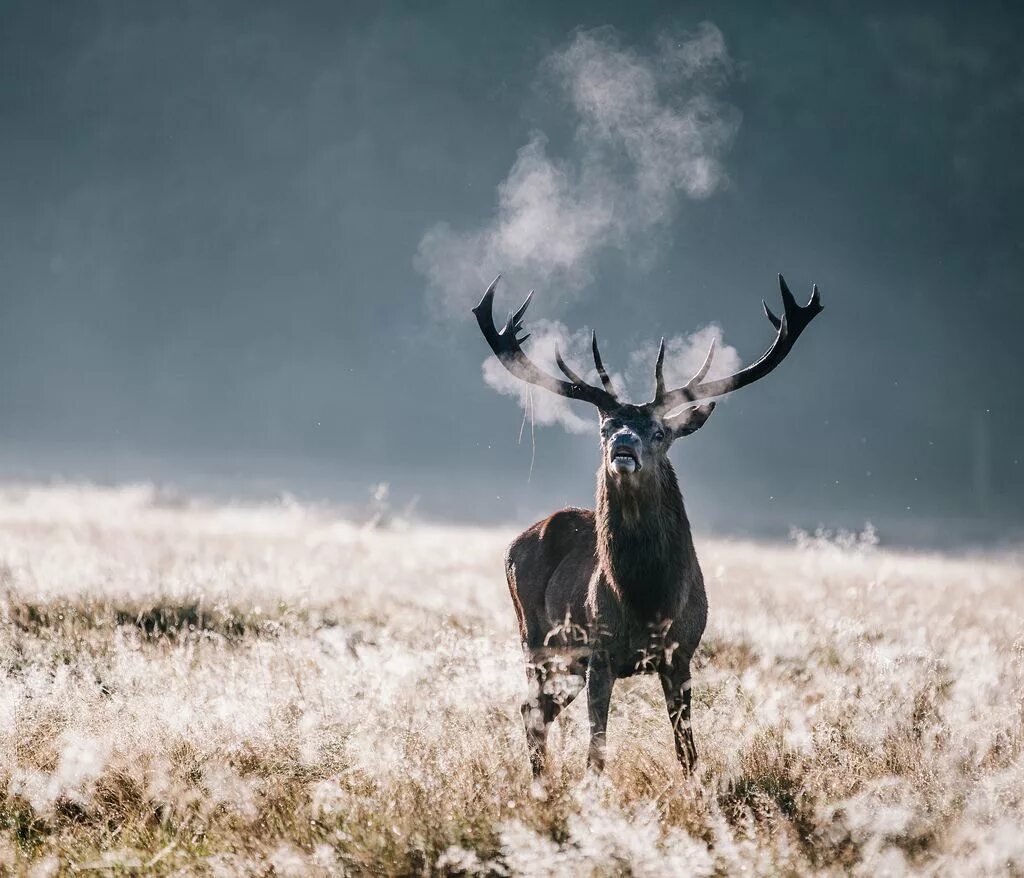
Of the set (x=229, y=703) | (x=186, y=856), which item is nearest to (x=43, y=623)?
(x=229, y=703)

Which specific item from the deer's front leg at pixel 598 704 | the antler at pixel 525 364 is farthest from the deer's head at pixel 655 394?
the deer's front leg at pixel 598 704

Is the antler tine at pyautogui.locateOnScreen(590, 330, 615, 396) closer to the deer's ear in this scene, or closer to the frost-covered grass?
the deer's ear

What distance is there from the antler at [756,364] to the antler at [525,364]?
0.39 m

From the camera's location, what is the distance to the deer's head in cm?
505

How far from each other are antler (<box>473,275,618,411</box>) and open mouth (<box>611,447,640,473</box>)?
0.91 metres

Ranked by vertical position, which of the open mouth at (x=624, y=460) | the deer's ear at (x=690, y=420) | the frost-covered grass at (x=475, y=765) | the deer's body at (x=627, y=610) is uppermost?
the deer's ear at (x=690, y=420)

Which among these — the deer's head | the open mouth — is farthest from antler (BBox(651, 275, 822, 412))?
the open mouth

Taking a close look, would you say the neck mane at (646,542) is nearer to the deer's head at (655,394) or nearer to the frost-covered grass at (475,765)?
the deer's head at (655,394)

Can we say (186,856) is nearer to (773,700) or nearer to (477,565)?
(773,700)

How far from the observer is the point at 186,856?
3.70 metres

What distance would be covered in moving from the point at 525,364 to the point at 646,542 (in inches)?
79.6

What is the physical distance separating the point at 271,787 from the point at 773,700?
3373 millimetres

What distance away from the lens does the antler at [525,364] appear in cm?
577

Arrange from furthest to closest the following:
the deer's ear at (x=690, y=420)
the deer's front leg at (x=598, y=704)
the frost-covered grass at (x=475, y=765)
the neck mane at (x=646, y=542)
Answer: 1. the deer's ear at (x=690, y=420)
2. the neck mane at (x=646, y=542)
3. the deer's front leg at (x=598, y=704)
4. the frost-covered grass at (x=475, y=765)
